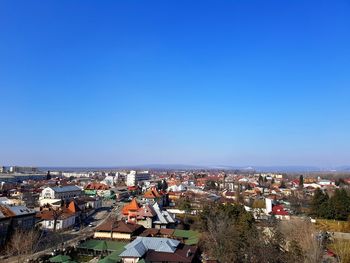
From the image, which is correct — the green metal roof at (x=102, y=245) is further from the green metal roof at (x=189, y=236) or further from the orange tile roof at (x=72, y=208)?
the orange tile roof at (x=72, y=208)

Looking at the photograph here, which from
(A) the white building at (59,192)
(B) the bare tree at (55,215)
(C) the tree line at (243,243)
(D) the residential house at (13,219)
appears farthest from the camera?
(A) the white building at (59,192)

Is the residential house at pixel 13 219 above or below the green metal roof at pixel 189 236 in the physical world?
above

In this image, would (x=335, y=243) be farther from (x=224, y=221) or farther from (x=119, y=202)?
(x=119, y=202)

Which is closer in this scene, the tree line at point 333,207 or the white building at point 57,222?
the white building at point 57,222

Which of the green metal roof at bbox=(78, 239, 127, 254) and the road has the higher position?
the green metal roof at bbox=(78, 239, 127, 254)

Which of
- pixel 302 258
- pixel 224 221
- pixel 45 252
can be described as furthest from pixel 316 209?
pixel 45 252

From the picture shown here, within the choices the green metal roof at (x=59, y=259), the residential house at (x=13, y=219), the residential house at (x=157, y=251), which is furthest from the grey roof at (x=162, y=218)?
the green metal roof at (x=59, y=259)

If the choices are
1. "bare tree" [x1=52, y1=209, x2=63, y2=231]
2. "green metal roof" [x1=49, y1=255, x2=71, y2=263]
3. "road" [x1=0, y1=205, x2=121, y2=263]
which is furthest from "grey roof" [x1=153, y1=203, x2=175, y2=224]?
"green metal roof" [x1=49, y1=255, x2=71, y2=263]

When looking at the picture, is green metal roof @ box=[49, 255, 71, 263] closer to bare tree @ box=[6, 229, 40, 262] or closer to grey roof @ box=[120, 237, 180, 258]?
bare tree @ box=[6, 229, 40, 262]

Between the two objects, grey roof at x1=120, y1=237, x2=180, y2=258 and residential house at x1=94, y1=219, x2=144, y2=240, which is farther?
residential house at x1=94, y1=219, x2=144, y2=240
